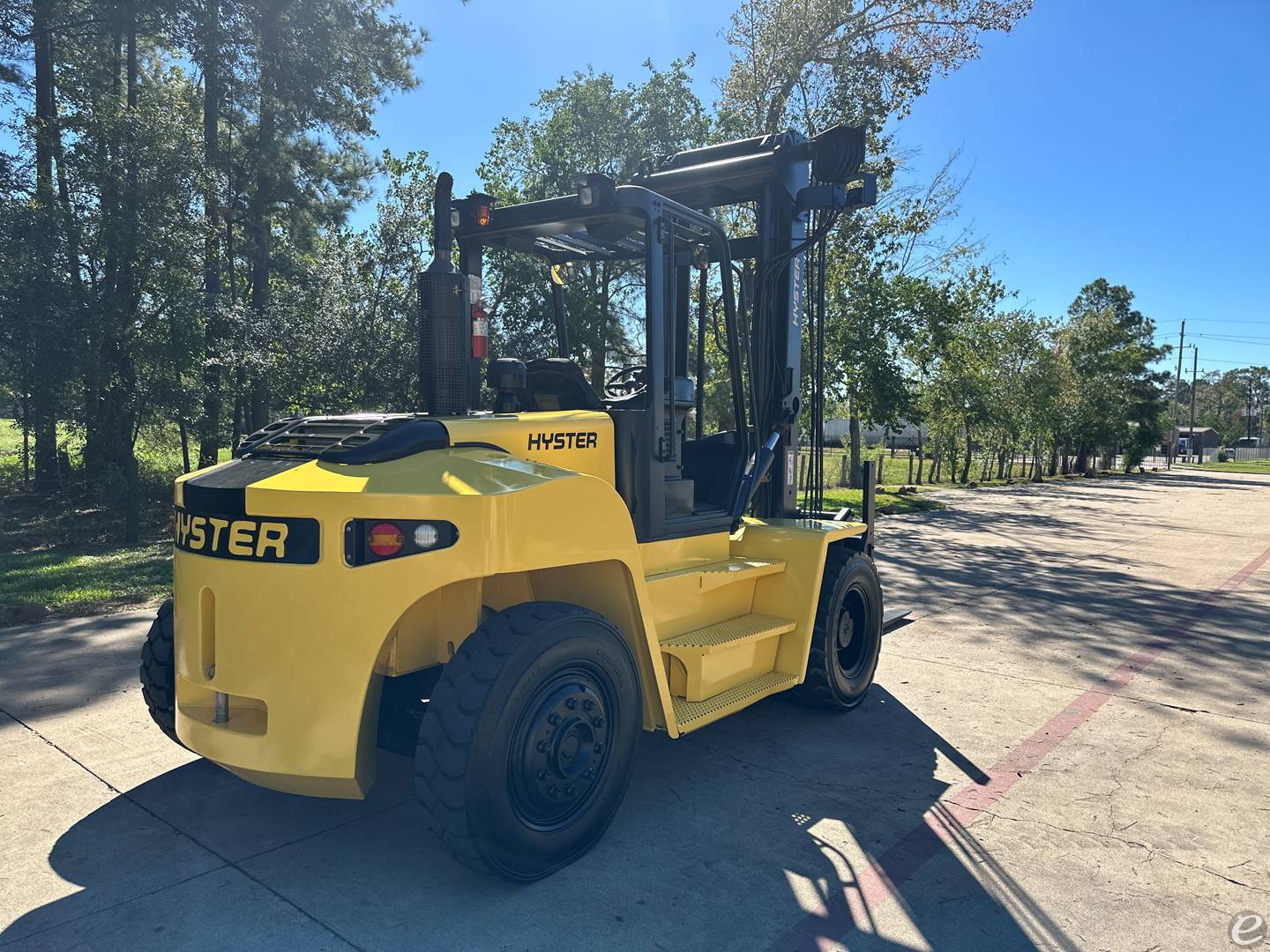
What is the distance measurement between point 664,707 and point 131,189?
12382 millimetres

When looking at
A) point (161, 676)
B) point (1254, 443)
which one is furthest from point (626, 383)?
point (1254, 443)

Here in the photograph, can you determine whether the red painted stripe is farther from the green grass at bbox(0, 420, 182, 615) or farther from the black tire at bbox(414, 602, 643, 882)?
the green grass at bbox(0, 420, 182, 615)

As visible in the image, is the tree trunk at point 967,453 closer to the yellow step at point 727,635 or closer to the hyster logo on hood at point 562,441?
the yellow step at point 727,635

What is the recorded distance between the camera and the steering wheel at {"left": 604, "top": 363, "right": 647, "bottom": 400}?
456cm

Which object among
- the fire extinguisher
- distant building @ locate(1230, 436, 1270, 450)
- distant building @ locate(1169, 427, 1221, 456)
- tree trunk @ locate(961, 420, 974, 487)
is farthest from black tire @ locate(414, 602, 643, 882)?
distant building @ locate(1230, 436, 1270, 450)

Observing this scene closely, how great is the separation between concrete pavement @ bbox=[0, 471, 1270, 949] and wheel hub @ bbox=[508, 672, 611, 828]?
0.91 feet

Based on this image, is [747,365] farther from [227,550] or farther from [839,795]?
[227,550]

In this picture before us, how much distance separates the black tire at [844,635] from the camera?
5.01 meters

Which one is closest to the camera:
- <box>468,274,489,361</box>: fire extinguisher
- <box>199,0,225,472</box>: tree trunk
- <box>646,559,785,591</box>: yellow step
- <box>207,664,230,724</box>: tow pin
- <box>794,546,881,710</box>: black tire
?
<box>207,664,230,724</box>: tow pin

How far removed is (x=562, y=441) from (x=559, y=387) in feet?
1.89

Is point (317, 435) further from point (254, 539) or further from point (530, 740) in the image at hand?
point (530, 740)

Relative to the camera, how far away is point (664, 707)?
3.77 meters

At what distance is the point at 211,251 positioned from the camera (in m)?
14.2

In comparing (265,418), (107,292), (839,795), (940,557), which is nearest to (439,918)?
(839,795)
